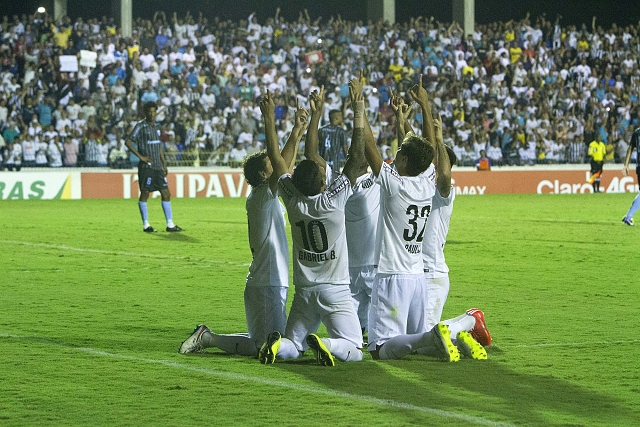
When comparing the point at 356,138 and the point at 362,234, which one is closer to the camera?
the point at 356,138

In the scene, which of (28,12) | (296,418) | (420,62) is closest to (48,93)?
(28,12)

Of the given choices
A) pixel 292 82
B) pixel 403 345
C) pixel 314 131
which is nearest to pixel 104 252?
pixel 314 131

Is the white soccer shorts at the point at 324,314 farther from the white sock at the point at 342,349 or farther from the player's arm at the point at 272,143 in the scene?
the player's arm at the point at 272,143

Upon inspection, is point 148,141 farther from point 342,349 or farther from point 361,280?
point 342,349

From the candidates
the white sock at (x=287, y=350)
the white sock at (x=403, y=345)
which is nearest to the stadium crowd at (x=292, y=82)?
the white sock at (x=287, y=350)

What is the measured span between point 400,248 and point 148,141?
11.9m

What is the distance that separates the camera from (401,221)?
7395mm

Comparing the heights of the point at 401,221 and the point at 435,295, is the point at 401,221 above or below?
above

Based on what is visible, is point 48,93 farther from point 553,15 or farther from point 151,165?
point 553,15

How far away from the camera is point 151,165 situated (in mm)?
18766

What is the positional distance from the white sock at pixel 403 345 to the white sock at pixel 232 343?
0.92 m

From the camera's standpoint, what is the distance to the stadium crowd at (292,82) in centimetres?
2956

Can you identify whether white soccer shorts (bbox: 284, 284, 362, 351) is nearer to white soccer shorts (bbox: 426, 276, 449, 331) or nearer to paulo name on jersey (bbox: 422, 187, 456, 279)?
white soccer shorts (bbox: 426, 276, 449, 331)

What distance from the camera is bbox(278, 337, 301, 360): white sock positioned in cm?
710
